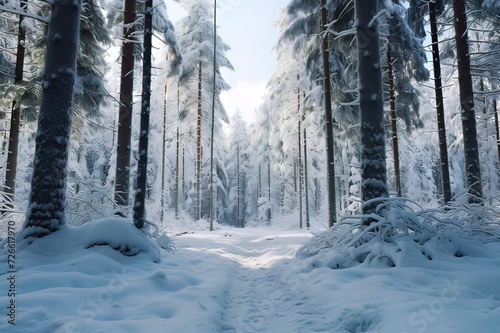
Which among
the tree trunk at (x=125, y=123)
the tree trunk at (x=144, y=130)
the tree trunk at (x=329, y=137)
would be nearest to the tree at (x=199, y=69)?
the tree trunk at (x=329, y=137)

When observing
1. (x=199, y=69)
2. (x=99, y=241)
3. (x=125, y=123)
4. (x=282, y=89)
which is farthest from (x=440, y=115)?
(x=199, y=69)

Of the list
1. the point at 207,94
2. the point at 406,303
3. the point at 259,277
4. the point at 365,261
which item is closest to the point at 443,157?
the point at 365,261

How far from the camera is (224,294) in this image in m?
4.57

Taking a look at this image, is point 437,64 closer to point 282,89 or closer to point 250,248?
point 250,248

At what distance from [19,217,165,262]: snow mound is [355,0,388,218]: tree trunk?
4.30 metres

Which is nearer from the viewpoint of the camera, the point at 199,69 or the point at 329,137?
the point at 329,137

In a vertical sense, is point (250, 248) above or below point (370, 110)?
below

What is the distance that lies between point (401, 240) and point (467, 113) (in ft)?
17.4

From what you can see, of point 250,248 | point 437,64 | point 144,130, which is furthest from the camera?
point 437,64

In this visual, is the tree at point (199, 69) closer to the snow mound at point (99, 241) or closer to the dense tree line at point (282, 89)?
the dense tree line at point (282, 89)

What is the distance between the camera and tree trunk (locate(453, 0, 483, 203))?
8.36 meters

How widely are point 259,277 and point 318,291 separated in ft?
6.10

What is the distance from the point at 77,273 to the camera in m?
4.29

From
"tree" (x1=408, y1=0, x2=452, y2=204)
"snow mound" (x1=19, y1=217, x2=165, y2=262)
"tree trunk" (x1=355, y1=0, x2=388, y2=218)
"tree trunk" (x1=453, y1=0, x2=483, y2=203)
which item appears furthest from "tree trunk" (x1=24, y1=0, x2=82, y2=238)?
"tree" (x1=408, y1=0, x2=452, y2=204)
